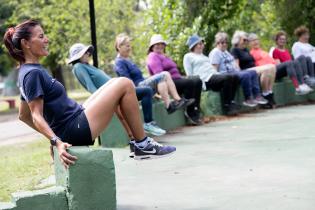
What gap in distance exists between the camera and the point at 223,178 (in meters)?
5.75

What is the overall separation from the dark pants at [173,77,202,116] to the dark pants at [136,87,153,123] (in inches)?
59.3

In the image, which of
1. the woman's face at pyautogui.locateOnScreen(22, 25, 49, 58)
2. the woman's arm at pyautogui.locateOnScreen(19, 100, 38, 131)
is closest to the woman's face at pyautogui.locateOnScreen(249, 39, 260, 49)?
the woman's arm at pyautogui.locateOnScreen(19, 100, 38, 131)

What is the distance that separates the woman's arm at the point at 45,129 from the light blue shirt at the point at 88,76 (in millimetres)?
3001

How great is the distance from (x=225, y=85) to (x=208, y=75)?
1.03 ft

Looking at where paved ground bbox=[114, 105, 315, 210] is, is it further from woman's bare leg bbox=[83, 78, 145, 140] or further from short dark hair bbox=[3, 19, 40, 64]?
short dark hair bbox=[3, 19, 40, 64]

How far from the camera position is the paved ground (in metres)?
4.93

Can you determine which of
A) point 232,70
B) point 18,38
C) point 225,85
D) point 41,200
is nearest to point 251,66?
point 232,70

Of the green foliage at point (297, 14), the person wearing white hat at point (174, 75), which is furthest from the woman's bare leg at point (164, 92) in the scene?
the green foliage at point (297, 14)

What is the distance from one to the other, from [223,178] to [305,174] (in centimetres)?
69

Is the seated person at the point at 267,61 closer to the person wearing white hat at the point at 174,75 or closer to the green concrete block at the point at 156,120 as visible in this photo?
the person wearing white hat at the point at 174,75

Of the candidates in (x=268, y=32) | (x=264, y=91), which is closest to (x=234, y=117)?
(x=264, y=91)

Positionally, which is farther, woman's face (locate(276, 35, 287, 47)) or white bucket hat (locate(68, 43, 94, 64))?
woman's face (locate(276, 35, 287, 47))

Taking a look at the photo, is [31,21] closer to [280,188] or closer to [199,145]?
[280,188]

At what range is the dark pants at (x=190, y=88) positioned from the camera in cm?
973
